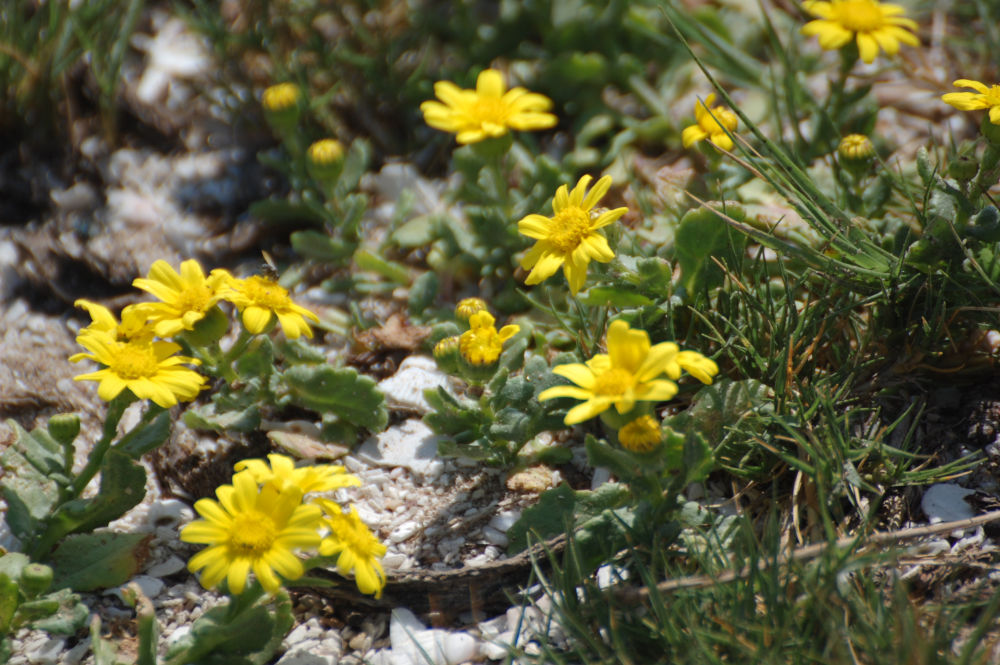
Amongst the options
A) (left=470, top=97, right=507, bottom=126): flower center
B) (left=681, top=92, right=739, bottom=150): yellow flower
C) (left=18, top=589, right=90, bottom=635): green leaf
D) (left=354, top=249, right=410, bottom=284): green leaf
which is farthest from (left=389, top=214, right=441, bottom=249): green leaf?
(left=18, top=589, right=90, bottom=635): green leaf

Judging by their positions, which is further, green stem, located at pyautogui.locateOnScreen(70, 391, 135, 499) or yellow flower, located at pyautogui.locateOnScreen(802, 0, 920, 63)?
yellow flower, located at pyautogui.locateOnScreen(802, 0, 920, 63)

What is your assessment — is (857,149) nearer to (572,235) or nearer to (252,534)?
(572,235)

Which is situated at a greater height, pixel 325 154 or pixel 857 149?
pixel 325 154

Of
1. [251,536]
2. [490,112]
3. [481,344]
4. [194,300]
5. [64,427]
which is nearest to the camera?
[251,536]

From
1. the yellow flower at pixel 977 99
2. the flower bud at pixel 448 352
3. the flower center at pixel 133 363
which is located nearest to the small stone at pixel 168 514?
the flower center at pixel 133 363

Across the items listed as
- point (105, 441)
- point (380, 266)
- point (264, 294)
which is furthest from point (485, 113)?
point (105, 441)

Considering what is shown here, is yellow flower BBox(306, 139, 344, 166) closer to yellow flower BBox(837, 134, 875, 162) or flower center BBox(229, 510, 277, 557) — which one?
flower center BBox(229, 510, 277, 557)
